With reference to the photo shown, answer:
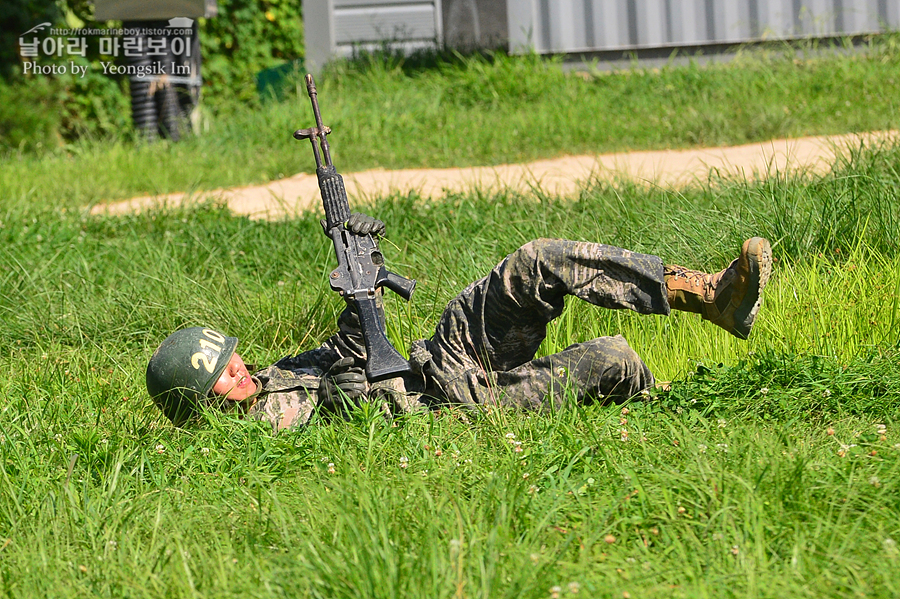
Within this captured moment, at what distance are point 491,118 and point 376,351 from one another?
15.9 ft

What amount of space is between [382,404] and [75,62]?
23.8 feet

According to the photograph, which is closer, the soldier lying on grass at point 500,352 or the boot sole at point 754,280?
the boot sole at point 754,280

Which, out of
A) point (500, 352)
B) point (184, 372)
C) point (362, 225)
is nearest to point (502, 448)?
point (500, 352)

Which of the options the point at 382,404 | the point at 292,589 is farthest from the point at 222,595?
the point at 382,404

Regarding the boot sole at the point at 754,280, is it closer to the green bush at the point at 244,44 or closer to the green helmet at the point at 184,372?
the green helmet at the point at 184,372

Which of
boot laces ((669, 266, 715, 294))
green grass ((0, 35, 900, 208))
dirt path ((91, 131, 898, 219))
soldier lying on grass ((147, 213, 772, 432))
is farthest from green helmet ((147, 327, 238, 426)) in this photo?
green grass ((0, 35, 900, 208))

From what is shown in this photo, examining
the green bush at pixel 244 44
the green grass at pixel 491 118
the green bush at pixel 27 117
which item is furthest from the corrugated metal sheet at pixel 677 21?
the green bush at pixel 27 117

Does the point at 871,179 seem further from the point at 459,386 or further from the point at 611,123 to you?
the point at 611,123

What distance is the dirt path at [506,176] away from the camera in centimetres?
591

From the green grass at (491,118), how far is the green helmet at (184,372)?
3731 mm

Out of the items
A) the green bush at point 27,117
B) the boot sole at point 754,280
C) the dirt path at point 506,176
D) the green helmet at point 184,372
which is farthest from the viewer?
the green bush at point 27,117

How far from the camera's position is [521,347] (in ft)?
11.0

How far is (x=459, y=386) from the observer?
328 cm

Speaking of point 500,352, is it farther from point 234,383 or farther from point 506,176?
point 506,176
